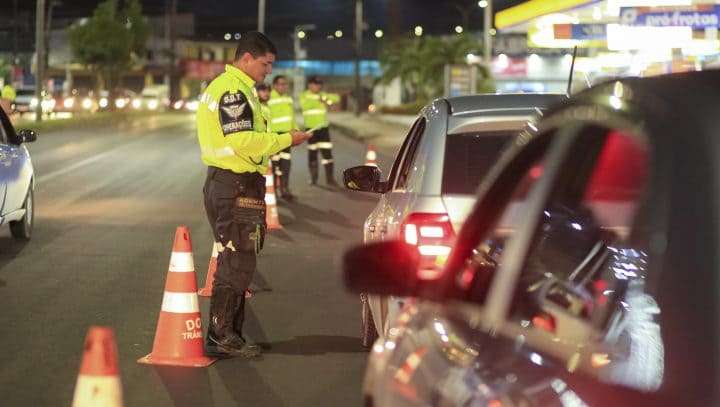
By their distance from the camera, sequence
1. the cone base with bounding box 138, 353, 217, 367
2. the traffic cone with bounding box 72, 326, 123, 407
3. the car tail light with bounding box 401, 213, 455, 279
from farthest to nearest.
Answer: the cone base with bounding box 138, 353, 217, 367
the car tail light with bounding box 401, 213, 455, 279
the traffic cone with bounding box 72, 326, 123, 407

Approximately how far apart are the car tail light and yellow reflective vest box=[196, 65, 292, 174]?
5.87 ft

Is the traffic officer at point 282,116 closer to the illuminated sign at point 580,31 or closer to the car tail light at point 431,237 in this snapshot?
the illuminated sign at point 580,31

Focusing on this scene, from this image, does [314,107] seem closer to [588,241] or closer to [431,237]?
[431,237]

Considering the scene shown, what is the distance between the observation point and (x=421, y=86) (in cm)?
6662

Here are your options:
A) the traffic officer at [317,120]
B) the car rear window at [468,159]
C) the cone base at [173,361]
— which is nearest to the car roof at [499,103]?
the car rear window at [468,159]

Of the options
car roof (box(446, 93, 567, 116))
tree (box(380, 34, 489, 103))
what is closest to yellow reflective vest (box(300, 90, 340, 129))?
car roof (box(446, 93, 567, 116))

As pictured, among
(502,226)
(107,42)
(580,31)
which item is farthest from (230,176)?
(107,42)

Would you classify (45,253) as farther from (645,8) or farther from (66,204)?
(645,8)

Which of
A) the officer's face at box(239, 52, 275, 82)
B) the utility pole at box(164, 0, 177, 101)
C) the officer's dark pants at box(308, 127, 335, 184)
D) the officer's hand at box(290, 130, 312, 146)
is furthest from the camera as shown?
the utility pole at box(164, 0, 177, 101)

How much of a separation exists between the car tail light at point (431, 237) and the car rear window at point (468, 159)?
0.18 meters

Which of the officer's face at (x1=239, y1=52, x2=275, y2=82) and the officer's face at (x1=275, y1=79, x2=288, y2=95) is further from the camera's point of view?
the officer's face at (x1=275, y1=79, x2=288, y2=95)

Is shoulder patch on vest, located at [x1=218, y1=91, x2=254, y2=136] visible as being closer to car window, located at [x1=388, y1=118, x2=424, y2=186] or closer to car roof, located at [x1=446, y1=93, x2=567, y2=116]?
car window, located at [x1=388, y1=118, x2=424, y2=186]

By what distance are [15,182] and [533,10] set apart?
23439mm

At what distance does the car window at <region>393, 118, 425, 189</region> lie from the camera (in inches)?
291
